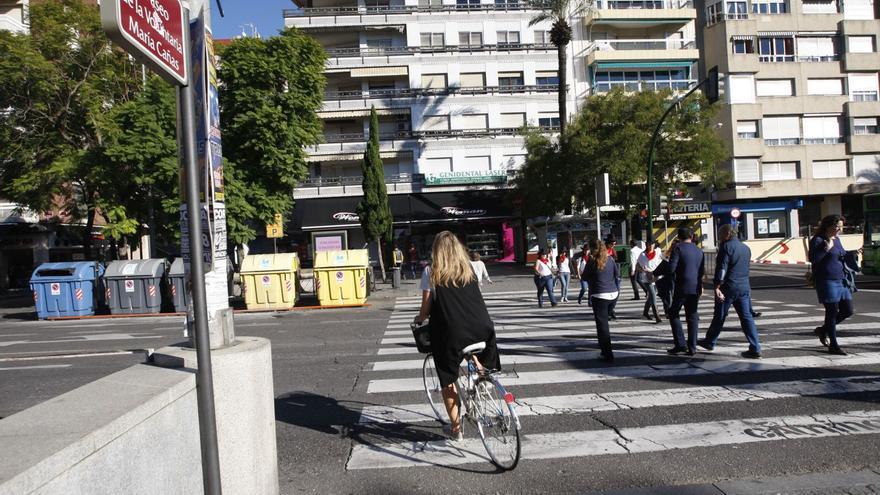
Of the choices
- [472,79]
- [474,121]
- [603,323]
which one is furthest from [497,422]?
[472,79]

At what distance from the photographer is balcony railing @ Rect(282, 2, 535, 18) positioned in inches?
1389

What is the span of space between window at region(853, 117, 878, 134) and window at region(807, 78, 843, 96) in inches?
86.6

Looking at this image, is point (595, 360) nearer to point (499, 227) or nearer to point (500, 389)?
point (500, 389)

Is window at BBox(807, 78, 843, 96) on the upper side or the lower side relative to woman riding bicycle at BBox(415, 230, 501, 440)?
upper

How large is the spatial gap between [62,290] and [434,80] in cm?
2424

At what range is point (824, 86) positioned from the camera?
129 feet

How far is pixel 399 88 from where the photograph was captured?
3638 cm

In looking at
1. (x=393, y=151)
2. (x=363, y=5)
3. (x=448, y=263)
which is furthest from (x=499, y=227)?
(x=448, y=263)

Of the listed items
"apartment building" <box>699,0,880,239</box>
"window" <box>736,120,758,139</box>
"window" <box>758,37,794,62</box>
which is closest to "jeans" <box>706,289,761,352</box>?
"apartment building" <box>699,0,880,239</box>

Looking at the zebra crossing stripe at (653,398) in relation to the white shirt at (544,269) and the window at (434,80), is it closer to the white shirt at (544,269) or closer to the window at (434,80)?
the white shirt at (544,269)

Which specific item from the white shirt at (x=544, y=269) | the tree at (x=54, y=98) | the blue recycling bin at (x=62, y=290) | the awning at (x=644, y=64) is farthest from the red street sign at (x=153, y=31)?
the awning at (x=644, y=64)

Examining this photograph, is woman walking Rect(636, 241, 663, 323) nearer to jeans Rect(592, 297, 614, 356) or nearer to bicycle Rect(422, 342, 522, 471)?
jeans Rect(592, 297, 614, 356)

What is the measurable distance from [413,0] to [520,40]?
7014 mm

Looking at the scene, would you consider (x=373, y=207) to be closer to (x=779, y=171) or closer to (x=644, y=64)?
(x=644, y=64)
